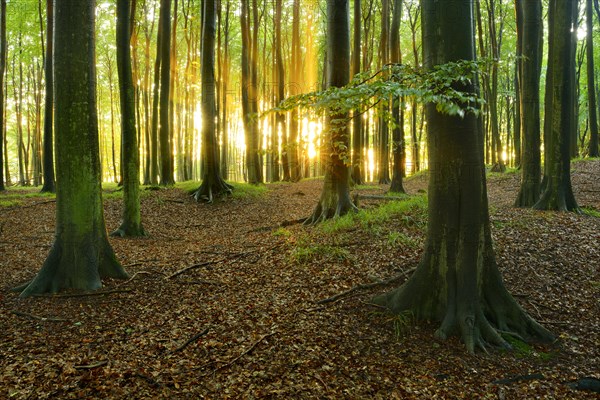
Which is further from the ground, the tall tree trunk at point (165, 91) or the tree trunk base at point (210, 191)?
the tall tree trunk at point (165, 91)

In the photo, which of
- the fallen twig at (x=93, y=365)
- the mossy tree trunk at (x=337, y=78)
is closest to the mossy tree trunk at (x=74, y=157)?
the fallen twig at (x=93, y=365)

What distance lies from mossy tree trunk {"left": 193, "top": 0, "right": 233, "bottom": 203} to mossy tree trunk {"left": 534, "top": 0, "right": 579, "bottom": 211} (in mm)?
10054

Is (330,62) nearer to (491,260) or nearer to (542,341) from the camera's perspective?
(491,260)

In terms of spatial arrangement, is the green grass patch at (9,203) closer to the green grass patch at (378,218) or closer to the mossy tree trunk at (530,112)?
the green grass patch at (378,218)

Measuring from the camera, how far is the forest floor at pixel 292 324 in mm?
3689

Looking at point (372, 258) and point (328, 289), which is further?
point (372, 258)

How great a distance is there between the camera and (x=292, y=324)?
4.90 m

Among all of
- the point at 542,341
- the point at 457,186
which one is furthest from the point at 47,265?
the point at 542,341

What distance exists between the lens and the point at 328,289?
5.86 metres

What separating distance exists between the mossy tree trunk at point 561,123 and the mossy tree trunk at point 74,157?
9735 millimetres

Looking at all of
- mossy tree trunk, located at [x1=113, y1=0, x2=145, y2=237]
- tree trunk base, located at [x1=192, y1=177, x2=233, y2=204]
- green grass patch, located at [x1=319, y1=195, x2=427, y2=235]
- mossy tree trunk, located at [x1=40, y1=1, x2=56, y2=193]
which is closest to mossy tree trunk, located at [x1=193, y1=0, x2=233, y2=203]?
tree trunk base, located at [x1=192, y1=177, x2=233, y2=204]

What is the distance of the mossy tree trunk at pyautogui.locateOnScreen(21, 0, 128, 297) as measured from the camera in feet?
17.6

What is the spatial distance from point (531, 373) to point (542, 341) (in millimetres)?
733

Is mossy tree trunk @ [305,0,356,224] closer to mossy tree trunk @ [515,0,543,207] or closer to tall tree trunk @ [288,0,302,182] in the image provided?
mossy tree trunk @ [515,0,543,207]
